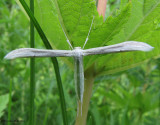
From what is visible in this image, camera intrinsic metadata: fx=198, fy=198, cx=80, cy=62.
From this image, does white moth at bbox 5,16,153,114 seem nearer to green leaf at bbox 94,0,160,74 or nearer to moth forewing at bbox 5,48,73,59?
moth forewing at bbox 5,48,73,59

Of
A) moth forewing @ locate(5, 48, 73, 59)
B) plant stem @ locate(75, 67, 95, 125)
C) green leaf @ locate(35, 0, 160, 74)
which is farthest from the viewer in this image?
plant stem @ locate(75, 67, 95, 125)

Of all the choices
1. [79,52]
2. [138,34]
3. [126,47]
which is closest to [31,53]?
[79,52]

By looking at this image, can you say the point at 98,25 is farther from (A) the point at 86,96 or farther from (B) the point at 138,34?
(A) the point at 86,96

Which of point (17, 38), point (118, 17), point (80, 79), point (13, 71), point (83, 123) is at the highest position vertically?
point (17, 38)

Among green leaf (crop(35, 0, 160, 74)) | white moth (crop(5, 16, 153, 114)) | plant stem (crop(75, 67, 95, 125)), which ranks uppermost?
green leaf (crop(35, 0, 160, 74))

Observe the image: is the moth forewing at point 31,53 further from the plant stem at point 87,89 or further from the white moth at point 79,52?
the plant stem at point 87,89

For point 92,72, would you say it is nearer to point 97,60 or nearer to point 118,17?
point 97,60

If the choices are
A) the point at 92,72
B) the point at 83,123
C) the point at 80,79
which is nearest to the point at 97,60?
the point at 92,72

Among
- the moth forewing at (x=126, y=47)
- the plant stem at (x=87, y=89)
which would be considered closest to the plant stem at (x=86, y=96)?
the plant stem at (x=87, y=89)

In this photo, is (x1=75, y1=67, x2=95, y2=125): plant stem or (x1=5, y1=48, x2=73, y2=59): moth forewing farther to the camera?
(x1=75, y1=67, x2=95, y2=125): plant stem

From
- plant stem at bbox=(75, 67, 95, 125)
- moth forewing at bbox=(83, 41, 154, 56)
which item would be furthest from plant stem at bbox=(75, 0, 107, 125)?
moth forewing at bbox=(83, 41, 154, 56)

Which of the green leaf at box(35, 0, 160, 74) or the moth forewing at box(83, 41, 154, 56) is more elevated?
the green leaf at box(35, 0, 160, 74)
